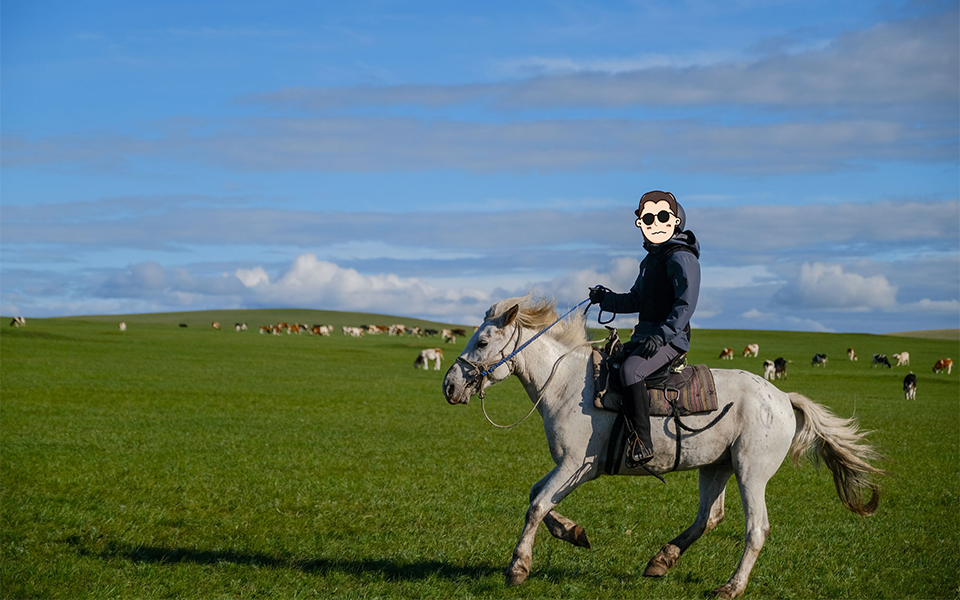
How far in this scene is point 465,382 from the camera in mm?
7488

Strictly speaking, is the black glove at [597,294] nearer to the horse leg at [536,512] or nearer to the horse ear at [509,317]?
the horse ear at [509,317]

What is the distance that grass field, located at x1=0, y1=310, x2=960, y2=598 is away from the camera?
26.1 ft

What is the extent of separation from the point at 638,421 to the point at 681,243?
165cm

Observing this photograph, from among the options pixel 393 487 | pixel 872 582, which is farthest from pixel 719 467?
pixel 393 487

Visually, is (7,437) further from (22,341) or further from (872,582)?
(22,341)

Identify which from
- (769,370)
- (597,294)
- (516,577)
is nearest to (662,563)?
(516,577)

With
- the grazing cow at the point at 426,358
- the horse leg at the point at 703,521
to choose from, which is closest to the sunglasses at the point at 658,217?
the horse leg at the point at 703,521

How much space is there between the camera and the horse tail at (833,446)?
314 inches

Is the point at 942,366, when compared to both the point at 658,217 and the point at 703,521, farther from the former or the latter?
the point at 658,217

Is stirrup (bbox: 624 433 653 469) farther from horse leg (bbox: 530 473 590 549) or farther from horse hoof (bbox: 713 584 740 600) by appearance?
horse hoof (bbox: 713 584 740 600)

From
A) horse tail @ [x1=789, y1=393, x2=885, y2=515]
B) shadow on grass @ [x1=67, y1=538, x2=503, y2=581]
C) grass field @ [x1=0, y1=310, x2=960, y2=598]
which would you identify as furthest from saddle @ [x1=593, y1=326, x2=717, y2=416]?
shadow on grass @ [x1=67, y1=538, x2=503, y2=581]

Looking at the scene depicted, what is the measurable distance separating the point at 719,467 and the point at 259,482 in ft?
27.3

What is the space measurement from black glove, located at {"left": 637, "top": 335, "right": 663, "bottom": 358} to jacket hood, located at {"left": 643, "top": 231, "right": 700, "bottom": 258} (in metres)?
0.83

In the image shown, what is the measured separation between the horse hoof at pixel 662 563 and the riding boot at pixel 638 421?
1088 millimetres
